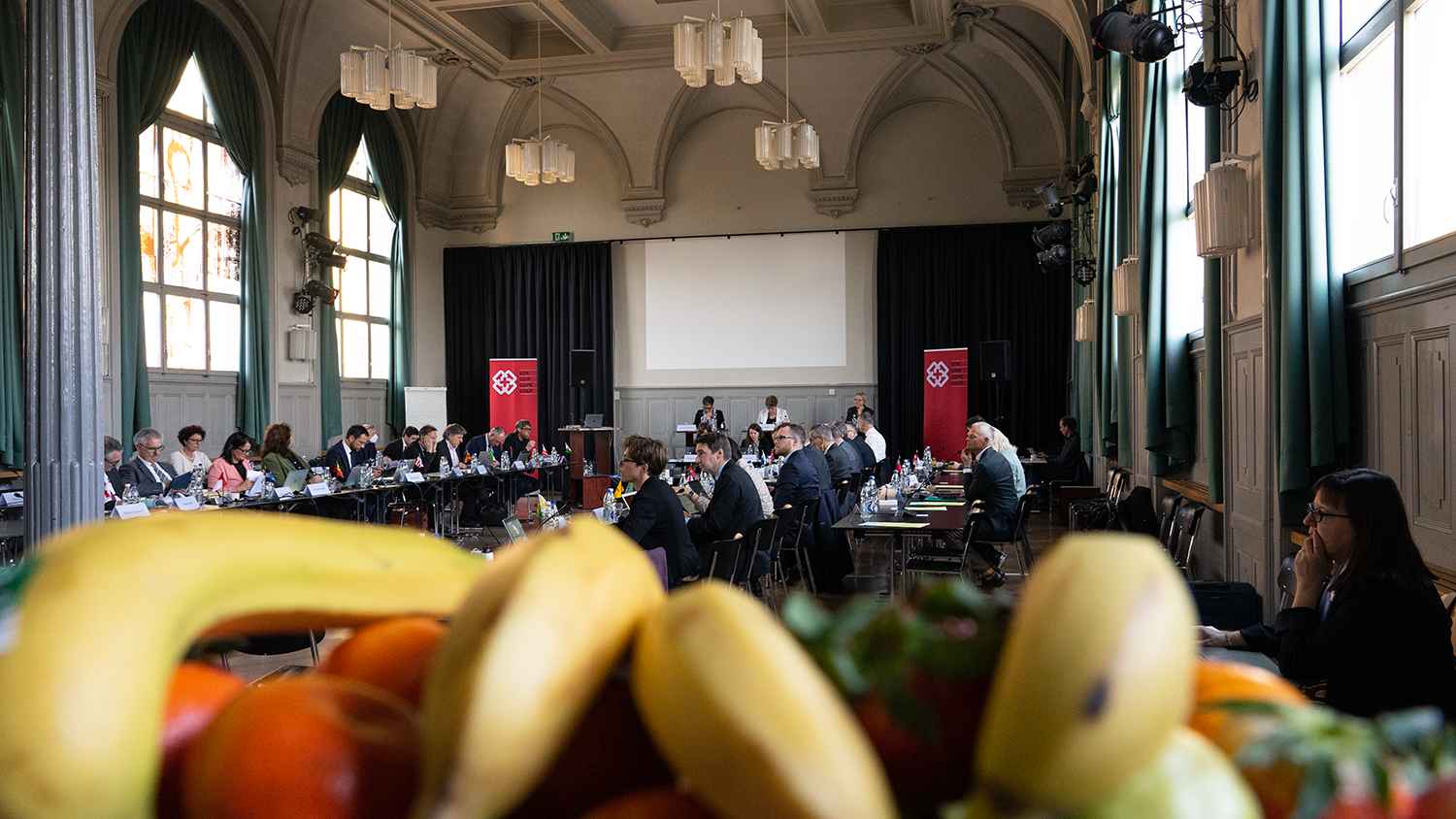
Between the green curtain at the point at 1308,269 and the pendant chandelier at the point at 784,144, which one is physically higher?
the pendant chandelier at the point at 784,144

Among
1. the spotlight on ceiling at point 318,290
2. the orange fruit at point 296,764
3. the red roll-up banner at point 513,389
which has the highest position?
the spotlight on ceiling at point 318,290

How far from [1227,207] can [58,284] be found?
4959 millimetres

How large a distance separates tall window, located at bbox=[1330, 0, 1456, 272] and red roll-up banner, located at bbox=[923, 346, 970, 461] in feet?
35.6

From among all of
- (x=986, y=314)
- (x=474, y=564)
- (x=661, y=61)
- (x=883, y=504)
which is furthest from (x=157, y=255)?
(x=474, y=564)

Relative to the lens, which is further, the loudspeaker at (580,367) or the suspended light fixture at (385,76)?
the loudspeaker at (580,367)

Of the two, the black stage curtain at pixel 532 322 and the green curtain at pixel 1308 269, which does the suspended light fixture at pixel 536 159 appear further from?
the green curtain at pixel 1308 269

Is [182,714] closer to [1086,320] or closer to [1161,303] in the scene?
[1161,303]

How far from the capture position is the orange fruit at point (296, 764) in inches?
15.6

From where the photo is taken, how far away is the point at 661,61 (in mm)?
14445

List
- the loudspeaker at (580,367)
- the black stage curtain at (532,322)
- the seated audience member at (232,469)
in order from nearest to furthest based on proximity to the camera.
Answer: the seated audience member at (232,469) < the loudspeaker at (580,367) < the black stage curtain at (532,322)

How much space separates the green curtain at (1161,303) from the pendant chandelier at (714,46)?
3.80 meters

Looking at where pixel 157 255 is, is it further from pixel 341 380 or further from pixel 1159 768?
pixel 1159 768

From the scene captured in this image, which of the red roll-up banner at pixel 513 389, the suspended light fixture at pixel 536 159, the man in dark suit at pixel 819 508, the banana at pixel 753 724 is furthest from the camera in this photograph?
the red roll-up banner at pixel 513 389

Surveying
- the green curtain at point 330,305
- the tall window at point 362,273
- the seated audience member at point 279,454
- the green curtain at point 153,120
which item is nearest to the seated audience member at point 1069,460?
the seated audience member at point 279,454
